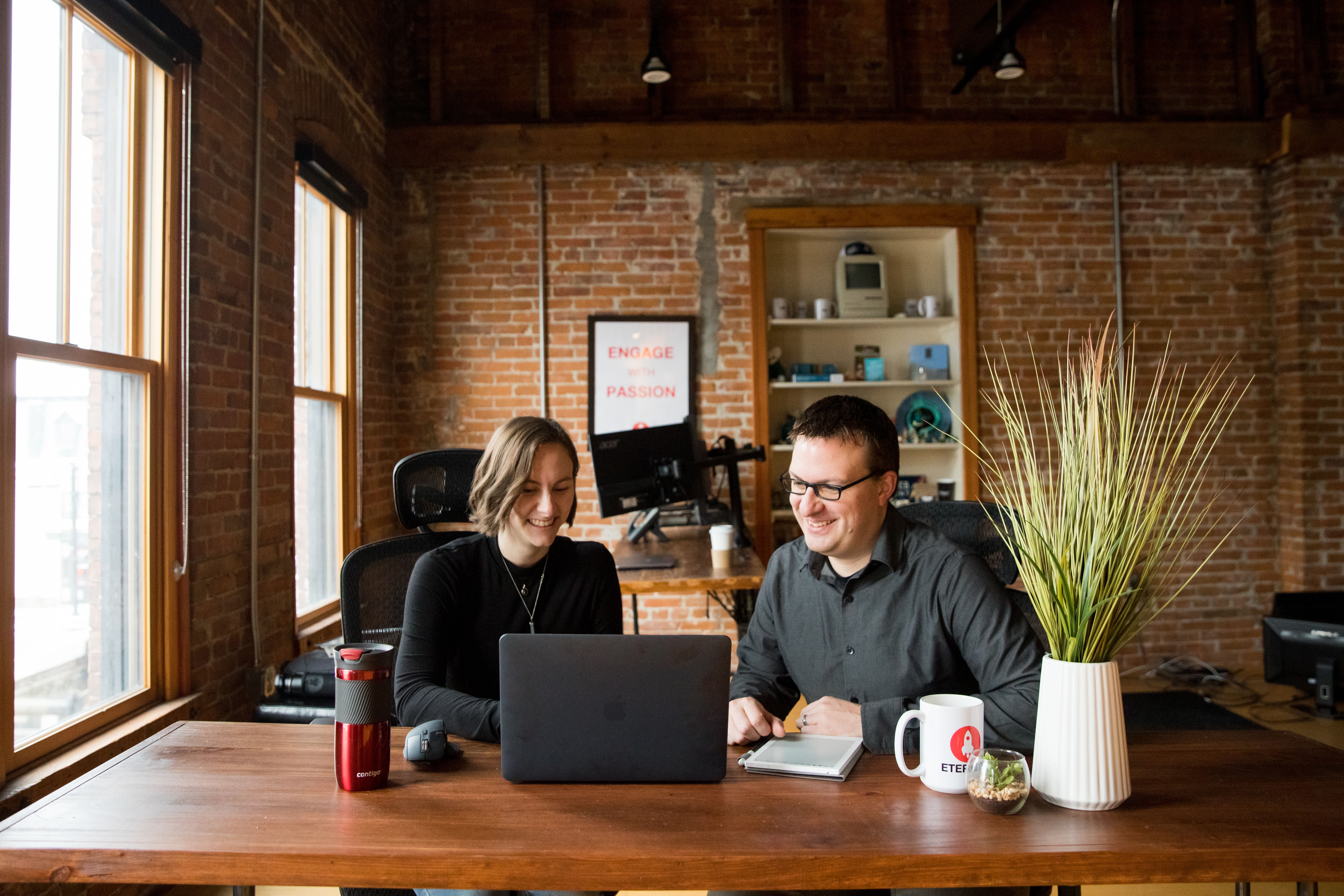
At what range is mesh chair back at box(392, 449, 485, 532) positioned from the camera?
224 centimetres

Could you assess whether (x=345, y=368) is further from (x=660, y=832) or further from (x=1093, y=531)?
(x=1093, y=531)

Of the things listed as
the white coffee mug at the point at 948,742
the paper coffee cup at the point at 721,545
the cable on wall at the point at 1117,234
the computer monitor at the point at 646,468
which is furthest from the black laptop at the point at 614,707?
the cable on wall at the point at 1117,234

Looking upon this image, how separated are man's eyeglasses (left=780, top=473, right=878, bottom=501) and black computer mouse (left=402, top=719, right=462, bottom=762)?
0.76 metres

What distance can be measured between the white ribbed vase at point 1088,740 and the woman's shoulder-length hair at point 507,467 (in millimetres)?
1118

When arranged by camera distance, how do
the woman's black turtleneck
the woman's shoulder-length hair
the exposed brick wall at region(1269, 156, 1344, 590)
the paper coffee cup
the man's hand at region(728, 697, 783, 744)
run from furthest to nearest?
the exposed brick wall at region(1269, 156, 1344, 590) → the paper coffee cup → the woman's shoulder-length hair → the woman's black turtleneck → the man's hand at region(728, 697, 783, 744)

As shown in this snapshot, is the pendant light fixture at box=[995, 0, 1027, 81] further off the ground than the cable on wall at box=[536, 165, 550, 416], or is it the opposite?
the pendant light fixture at box=[995, 0, 1027, 81]

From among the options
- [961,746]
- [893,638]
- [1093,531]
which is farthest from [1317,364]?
[961,746]

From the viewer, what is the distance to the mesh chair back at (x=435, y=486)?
2.24 metres

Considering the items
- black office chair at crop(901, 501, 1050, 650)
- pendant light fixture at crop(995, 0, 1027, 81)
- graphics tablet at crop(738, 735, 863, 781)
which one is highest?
pendant light fixture at crop(995, 0, 1027, 81)

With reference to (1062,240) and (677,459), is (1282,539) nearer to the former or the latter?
(1062,240)

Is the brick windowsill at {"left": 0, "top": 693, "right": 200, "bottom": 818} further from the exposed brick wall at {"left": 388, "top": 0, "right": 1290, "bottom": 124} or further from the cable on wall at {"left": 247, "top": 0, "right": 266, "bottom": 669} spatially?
the exposed brick wall at {"left": 388, "top": 0, "right": 1290, "bottom": 124}

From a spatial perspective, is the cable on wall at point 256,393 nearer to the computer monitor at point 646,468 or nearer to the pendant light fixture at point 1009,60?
the computer monitor at point 646,468

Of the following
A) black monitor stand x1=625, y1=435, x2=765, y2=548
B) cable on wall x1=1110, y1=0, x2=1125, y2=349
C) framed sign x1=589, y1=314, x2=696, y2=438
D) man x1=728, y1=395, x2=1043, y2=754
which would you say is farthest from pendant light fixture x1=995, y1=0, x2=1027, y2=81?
man x1=728, y1=395, x2=1043, y2=754

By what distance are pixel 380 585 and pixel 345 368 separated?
8.70 ft
